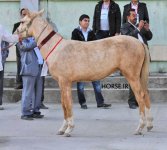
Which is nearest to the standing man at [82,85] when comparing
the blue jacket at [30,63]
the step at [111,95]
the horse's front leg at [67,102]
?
the step at [111,95]

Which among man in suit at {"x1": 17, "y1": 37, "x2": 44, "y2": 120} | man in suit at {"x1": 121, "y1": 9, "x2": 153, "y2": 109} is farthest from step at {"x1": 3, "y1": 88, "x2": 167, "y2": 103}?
man in suit at {"x1": 17, "y1": 37, "x2": 44, "y2": 120}

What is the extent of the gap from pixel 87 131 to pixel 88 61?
127 cm

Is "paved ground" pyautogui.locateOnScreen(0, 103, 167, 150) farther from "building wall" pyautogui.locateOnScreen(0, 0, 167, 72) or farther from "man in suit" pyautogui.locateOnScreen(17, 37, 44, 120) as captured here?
"building wall" pyautogui.locateOnScreen(0, 0, 167, 72)

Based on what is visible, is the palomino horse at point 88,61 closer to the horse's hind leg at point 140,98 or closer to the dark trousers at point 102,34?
the horse's hind leg at point 140,98

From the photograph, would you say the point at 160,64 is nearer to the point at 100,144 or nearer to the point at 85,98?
the point at 85,98

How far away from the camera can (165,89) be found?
44.7 feet

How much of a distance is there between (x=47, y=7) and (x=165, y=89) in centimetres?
357

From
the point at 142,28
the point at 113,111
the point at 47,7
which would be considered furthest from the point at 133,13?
the point at 47,7

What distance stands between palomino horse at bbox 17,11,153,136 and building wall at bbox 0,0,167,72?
174 inches

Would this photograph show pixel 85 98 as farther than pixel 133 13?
Yes

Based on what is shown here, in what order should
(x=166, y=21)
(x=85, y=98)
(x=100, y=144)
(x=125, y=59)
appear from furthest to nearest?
1. (x=166, y=21)
2. (x=85, y=98)
3. (x=125, y=59)
4. (x=100, y=144)

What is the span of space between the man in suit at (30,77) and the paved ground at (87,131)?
254mm

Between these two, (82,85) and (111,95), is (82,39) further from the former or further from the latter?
(111,95)

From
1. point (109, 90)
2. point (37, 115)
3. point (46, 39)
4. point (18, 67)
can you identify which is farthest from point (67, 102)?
point (18, 67)
